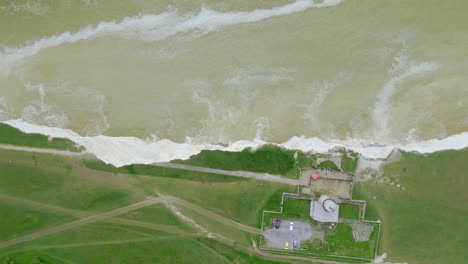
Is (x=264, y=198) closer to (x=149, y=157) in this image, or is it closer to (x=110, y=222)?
(x=149, y=157)

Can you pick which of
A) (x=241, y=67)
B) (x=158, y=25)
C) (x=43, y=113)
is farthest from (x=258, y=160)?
(x=43, y=113)

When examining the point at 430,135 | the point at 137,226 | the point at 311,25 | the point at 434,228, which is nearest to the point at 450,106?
the point at 430,135

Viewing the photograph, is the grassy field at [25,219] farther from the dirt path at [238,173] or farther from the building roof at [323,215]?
the building roof at [323,215]

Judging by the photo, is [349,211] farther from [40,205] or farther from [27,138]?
[27,138]

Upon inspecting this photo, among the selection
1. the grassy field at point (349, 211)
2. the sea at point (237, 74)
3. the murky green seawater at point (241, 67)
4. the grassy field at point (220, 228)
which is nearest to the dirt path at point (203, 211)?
the grassy field at point (220, 228)

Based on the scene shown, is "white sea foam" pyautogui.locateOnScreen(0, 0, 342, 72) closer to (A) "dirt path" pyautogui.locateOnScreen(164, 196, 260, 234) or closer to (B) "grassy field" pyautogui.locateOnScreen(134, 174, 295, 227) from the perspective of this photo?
(B) "grassy field" pyautogui.locateOnScreen(134, 174, 295, 227)
